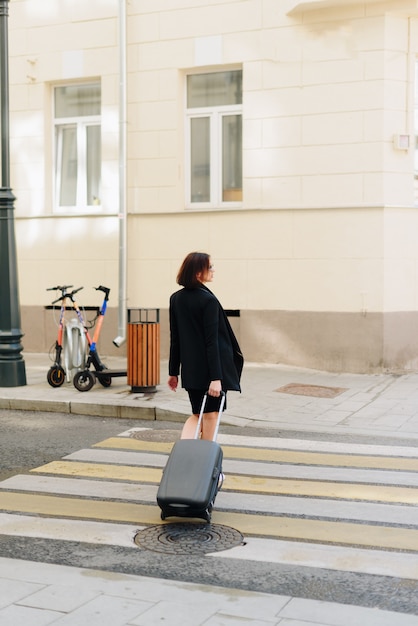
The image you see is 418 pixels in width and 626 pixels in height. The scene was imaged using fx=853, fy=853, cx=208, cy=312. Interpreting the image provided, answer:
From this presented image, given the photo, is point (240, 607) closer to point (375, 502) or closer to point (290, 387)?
point (375, 502)

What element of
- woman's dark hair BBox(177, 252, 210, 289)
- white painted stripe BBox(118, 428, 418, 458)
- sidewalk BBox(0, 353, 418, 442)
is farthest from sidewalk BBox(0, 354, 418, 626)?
woman's dark hair BBox(177, 252, 210, 289)

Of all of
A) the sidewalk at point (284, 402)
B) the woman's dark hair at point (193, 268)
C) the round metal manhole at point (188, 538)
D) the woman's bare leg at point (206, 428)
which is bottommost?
the sidewalk at point (284, 402)

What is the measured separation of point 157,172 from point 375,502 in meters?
8.48

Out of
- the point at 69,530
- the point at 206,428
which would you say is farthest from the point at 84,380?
the point at 69,530

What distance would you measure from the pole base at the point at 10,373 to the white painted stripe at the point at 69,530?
5.24 metres

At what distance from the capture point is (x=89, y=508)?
6.02 metres

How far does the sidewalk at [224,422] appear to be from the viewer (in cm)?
410

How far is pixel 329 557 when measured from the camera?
4984mm

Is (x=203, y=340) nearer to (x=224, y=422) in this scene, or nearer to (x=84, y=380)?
(x=224, y=422)

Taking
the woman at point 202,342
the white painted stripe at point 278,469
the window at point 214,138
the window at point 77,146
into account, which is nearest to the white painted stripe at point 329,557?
the woman at point 202,342

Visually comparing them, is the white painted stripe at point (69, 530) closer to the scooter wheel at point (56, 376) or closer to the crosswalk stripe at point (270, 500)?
the crosswalk stripe at point (270, 500)

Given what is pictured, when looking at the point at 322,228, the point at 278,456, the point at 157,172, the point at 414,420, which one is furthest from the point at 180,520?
the point at 157,172

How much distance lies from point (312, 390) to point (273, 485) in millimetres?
4413

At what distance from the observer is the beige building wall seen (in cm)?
1226
